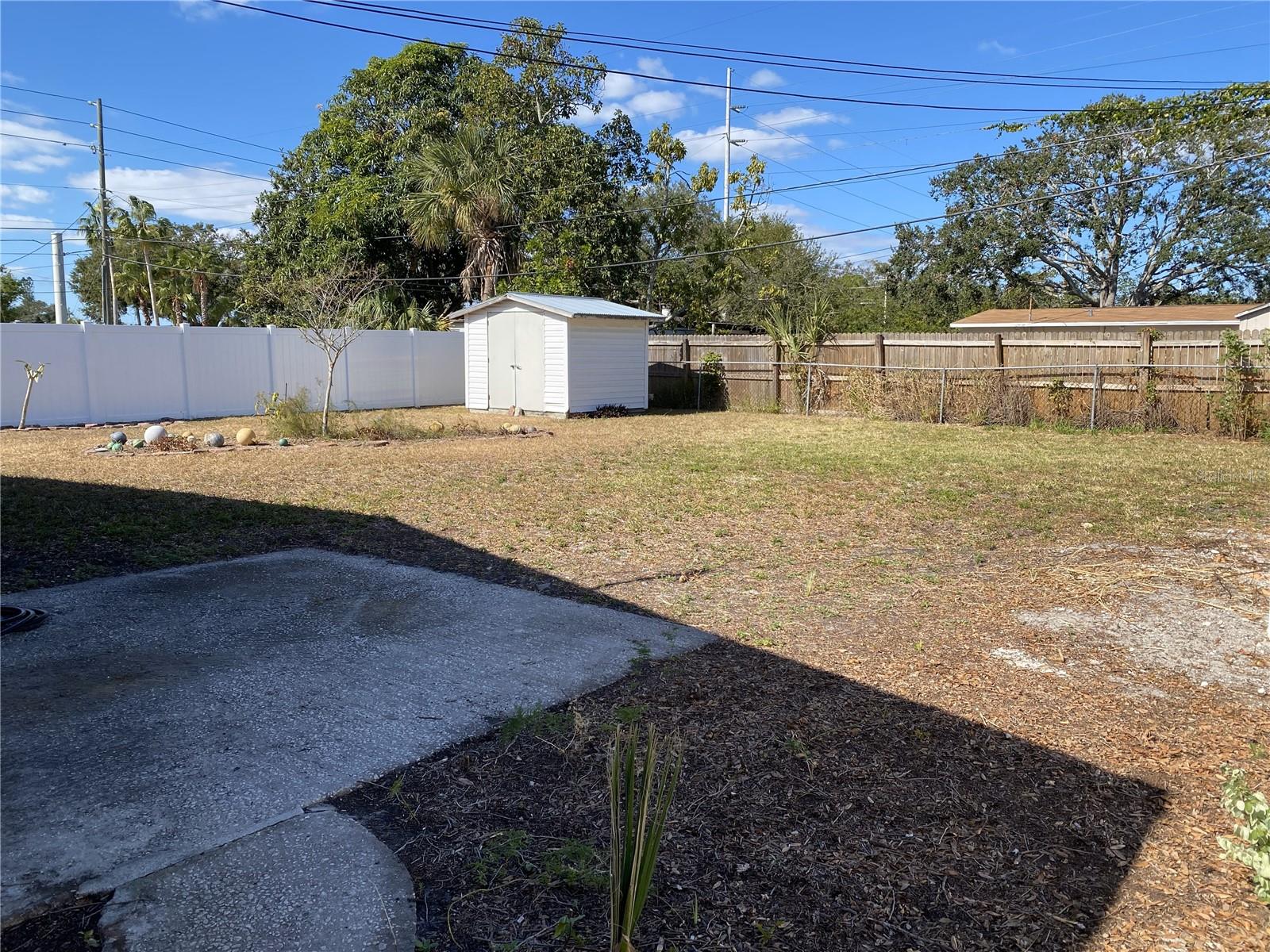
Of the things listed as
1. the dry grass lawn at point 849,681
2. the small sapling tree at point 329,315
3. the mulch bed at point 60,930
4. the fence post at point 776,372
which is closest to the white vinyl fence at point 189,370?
the small sapling tree at point 329,315

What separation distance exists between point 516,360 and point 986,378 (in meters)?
9.44

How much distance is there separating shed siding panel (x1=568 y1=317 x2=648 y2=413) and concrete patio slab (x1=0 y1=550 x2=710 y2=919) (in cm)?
1260

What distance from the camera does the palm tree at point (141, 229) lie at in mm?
36656

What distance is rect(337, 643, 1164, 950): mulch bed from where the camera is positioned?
2.40 m

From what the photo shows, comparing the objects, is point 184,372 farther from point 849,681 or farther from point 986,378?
point 849,681

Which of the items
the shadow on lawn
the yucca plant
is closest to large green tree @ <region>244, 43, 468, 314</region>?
the shadow on lawn

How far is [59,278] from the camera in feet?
87.6

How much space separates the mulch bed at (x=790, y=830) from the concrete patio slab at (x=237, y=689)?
13.7 inches

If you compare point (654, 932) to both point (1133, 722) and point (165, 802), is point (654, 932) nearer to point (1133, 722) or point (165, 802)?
point (165, 802)

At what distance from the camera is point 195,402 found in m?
16.8

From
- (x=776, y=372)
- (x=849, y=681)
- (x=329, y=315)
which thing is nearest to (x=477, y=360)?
(x=329, y=315)

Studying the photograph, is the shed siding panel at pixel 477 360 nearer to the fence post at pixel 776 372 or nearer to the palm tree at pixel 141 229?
the fence post at pixel 776 372

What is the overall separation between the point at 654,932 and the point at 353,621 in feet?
10.2

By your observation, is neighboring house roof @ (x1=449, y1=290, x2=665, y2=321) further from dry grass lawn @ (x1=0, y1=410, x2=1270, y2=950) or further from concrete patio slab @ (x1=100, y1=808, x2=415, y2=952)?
concrete patio slab @ (x1=100, y1=808, x2=415, y2=952)
